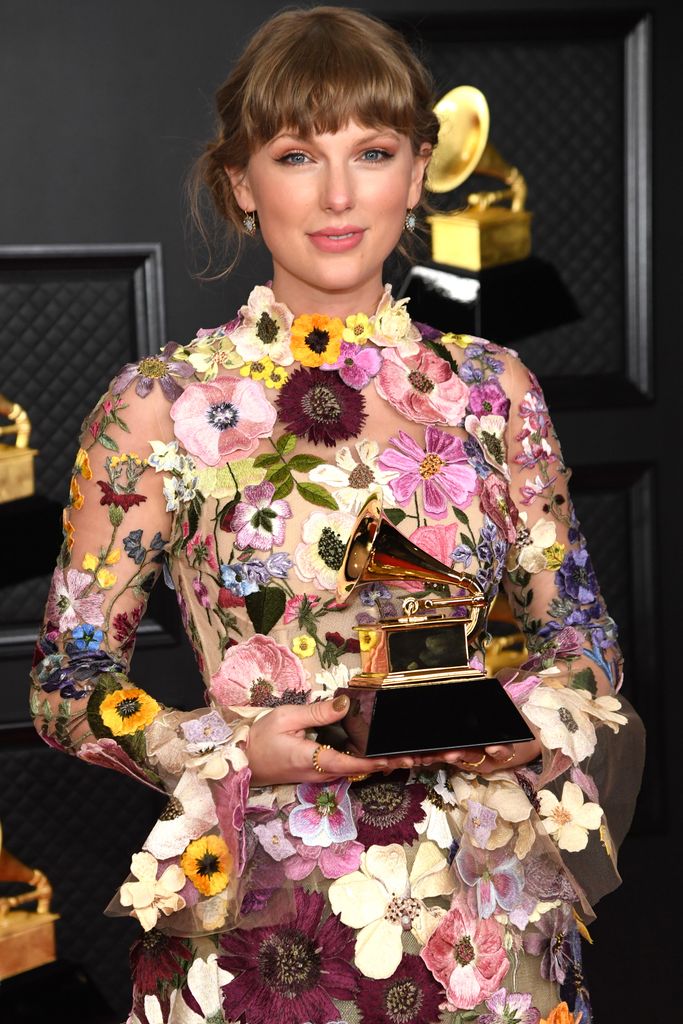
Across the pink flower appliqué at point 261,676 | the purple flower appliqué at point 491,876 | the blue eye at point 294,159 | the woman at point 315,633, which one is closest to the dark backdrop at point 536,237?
the woman at point 315,633

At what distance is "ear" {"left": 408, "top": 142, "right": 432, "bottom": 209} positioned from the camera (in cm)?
152

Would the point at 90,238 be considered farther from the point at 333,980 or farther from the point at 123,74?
the point at 333,980

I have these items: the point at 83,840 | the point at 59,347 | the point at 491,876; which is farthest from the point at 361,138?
the point at 83,840

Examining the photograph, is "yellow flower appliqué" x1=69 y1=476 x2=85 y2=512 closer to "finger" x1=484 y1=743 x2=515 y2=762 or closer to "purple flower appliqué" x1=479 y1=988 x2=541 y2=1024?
"finger" x1=484 y1=743 x2=515 y2=762

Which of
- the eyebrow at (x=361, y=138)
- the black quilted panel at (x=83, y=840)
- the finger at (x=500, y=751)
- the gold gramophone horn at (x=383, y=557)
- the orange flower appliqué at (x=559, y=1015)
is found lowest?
the black quilted panel at (x=83, y=840)

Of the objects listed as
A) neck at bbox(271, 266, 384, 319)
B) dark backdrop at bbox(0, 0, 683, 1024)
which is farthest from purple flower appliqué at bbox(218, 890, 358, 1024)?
dark backdrop at bbox(0, 0, 683, 1024)

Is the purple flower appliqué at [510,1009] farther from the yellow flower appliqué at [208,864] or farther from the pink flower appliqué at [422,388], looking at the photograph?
the pink flower appliqué at [422,388]

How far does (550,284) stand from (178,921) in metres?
1.55

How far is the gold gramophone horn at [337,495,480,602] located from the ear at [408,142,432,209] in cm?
36

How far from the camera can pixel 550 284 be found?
261 centimetres

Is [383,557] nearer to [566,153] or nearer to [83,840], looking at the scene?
[83,840]

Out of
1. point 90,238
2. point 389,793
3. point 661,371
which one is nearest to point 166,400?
point 389,793

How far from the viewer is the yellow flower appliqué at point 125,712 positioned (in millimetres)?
1416

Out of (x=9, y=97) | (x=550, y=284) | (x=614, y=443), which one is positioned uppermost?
(x=9, y=97)
